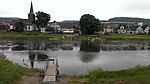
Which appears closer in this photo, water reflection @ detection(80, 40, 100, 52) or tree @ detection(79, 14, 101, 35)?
water reflection @ detection(80, 40, 100, 52)

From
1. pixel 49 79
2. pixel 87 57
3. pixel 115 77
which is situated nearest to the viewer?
pixel 49 79

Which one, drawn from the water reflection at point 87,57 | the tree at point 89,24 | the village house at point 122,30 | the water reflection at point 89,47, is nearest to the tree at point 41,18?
the tree at point 89,24

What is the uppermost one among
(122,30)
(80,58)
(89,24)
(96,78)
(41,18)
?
(41,18)

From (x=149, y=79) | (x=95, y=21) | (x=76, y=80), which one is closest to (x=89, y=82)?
(x=76, y=80)

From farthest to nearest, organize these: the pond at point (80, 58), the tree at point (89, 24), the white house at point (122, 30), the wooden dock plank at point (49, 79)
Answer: the white house at point (122, 30) → the tree at point (89, 24) → the pond at point (80, 58) → the wooden dock plank at point (49, 79)

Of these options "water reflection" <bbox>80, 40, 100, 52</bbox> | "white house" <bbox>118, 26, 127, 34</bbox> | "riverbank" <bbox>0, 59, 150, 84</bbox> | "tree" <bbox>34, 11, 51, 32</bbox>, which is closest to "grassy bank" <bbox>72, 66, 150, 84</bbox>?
"riverbank" <bbox>0, 59, 150, 84</bbox>

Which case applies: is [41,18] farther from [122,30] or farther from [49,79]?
[49,79]

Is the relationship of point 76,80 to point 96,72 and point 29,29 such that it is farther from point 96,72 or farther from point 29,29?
point 29,29

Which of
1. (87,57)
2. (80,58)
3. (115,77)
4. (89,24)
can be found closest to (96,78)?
(115,77)

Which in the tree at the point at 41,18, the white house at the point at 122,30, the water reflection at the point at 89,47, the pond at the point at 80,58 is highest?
the tree at the point at 41,18

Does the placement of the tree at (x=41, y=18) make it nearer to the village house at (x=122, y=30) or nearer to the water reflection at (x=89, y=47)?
the water reflection at (x=89, y=47)

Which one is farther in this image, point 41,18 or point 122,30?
point 122,30

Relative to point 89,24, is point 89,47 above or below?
below

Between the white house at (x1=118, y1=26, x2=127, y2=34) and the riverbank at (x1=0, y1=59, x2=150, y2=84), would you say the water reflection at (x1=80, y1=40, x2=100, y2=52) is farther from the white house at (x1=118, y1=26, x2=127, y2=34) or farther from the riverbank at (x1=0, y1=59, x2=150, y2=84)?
the white house at (x1=118, y1=26, x2=127, y2=34)
